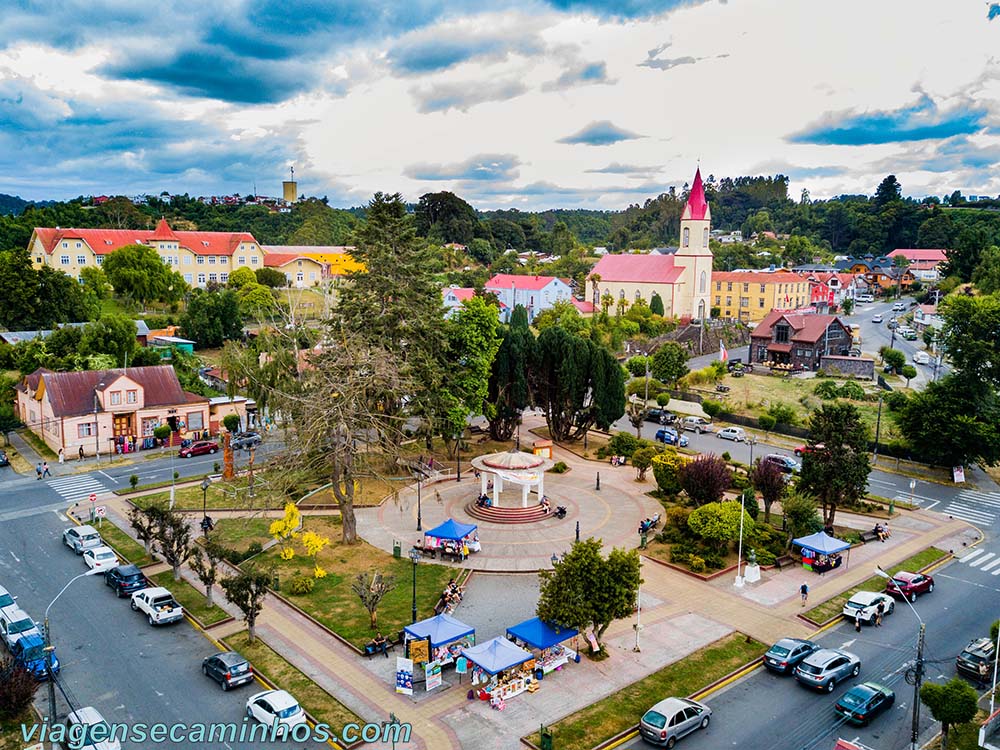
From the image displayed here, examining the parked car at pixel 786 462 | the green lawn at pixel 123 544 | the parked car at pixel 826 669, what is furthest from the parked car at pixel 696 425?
the green lawn at pixel 123 544

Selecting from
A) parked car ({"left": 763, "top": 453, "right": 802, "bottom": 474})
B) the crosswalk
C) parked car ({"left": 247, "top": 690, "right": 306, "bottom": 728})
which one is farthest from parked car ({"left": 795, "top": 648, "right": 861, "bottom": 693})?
the crosswalk

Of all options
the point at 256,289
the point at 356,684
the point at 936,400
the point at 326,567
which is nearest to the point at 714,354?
the point at 936,400

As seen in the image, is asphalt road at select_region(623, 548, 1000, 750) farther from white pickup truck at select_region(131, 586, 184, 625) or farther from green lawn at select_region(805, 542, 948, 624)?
white pickup truck at select_region(131, 586, 184, 625)

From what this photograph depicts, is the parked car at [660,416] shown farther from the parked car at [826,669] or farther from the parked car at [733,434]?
the parked car at [826,669]

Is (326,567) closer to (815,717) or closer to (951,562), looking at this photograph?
(815,717)

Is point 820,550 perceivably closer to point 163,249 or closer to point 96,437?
point 96,437

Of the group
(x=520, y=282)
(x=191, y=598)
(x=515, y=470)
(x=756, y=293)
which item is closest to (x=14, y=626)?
(x=191, y=598)

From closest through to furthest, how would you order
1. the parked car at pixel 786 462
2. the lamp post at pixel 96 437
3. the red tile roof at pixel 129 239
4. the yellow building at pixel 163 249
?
the parked car at pixel 786 462, the lamp post at pixel 96 437, the yellow building at pixel 163 249, the red tile roof at pixel 129 239
